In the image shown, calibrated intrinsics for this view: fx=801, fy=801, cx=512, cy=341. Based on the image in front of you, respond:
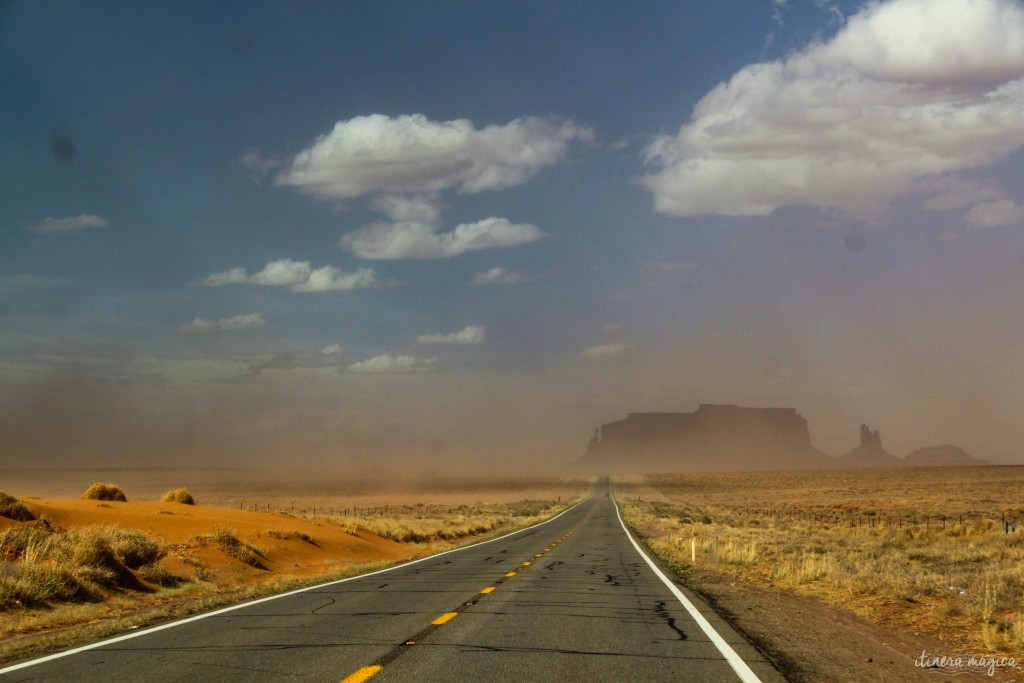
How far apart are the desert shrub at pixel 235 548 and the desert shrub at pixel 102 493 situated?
13634 millimetres

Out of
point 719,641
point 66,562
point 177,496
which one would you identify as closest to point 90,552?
point 66,562

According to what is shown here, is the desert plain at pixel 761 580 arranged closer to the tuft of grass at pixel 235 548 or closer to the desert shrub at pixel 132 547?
the tuft of grass at pixel 235 548

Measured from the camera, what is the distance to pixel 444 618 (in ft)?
36.7

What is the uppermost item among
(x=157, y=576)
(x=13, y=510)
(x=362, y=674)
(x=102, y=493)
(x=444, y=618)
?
(x=13, y=510)

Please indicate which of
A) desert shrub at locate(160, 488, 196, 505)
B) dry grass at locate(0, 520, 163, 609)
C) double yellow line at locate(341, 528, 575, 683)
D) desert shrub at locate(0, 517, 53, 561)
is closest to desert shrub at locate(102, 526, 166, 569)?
dry grass at locate(0, 520, 163, 609)

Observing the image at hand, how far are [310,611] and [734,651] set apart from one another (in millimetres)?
6515

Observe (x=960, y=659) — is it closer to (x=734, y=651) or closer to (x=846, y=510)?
(x=734, y=651)

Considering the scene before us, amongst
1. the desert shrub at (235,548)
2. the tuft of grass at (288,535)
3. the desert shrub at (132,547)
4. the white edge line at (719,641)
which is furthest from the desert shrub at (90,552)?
the white edge line at (719,641)

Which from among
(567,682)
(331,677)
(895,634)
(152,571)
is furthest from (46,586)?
(895,634)

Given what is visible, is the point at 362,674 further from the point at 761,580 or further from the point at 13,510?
the point at 13,510

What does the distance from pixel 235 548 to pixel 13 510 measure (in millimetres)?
5840

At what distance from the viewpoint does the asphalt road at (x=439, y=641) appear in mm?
7586

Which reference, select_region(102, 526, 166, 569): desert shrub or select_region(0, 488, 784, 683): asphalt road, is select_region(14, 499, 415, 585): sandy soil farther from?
select_region(0, 488, 784, 683): asphalt road

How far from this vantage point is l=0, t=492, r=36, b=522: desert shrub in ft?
69.5
